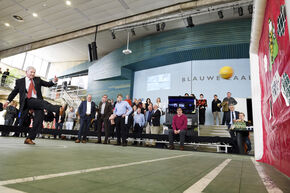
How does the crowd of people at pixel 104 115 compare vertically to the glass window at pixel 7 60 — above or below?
below

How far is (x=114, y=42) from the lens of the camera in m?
14.2

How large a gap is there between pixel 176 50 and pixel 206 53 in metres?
1.78

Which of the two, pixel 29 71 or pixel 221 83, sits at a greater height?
pixel 221 83

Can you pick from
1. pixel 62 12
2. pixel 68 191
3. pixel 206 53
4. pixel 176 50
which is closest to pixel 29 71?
pixel 68 191

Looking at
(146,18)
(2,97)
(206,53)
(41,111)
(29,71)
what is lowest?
(41,111)

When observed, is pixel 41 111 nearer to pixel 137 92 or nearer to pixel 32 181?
pixel 32 181

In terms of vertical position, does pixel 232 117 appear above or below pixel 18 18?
below

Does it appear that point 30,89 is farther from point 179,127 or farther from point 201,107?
point 201,107

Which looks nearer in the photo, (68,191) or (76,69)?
(68,191)

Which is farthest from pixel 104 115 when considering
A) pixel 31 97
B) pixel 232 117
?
pixel 232 117

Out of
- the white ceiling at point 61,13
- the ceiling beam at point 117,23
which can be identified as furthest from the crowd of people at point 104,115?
the white ceiling at point 61,13

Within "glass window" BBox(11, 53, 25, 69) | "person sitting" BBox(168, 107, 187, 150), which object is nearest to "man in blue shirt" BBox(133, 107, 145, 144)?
"person sitting" BBox(168, 107, 187, 150)

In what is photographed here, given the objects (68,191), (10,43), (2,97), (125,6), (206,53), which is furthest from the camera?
(2,97)

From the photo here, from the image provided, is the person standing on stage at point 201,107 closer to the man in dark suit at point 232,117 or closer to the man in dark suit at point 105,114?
the man in dark suit at point 232,117
